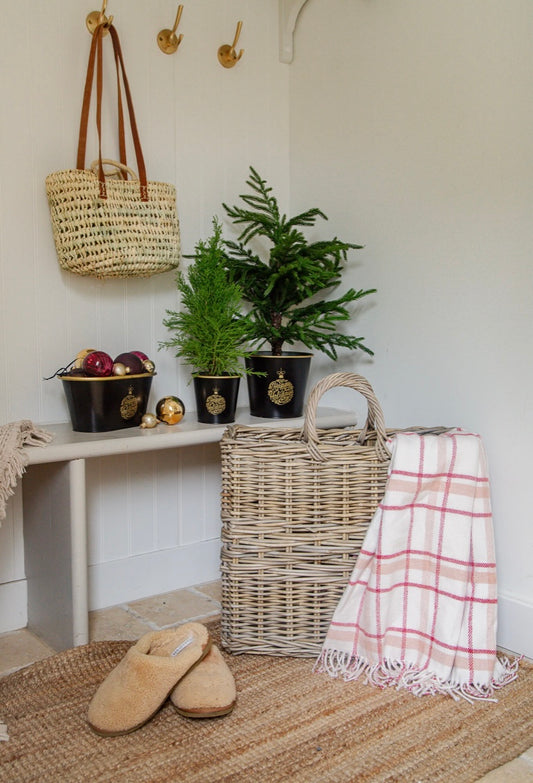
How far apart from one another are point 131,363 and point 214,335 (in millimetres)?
238

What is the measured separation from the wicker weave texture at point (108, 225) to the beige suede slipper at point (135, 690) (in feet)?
3.14

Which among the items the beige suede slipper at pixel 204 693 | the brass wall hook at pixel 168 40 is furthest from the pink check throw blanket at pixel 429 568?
the brass wall hook at pixel 168 40

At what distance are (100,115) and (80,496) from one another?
3.27 ft

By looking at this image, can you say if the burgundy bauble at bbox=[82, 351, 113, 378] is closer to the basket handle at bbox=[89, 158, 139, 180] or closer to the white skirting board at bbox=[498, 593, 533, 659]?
the basket handle at bbox=[89, 158, 139, 180]

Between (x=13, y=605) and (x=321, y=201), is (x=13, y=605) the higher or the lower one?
the lower one

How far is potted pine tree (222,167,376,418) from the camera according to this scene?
80.0 inches

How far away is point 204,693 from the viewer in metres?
1.37

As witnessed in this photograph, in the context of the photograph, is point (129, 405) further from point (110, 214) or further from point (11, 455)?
point (110, 214)

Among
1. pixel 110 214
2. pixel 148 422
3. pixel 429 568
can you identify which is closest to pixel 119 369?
pixel 148 422

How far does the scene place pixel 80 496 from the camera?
5.36 feet

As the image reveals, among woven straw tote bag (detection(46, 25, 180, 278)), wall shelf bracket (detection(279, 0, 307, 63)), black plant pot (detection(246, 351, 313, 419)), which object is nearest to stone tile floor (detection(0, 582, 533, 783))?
black plant pot (detection(246, 351, 313, 419))

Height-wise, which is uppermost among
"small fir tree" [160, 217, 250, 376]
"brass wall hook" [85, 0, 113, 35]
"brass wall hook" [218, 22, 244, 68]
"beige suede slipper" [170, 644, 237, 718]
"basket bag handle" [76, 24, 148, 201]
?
"brass wall hook" [218, 22, 244, 68]

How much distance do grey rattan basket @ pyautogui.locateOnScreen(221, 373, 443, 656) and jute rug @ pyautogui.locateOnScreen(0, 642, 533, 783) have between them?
Result: 12cm

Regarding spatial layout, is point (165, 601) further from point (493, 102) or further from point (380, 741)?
→ point (493, 102)
